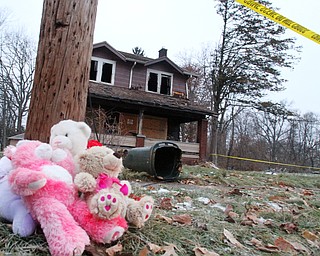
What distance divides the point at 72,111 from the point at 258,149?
28.9 meters

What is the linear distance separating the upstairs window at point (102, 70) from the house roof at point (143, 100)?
52 centimetres

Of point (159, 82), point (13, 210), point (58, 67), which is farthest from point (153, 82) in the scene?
point (13, 210)

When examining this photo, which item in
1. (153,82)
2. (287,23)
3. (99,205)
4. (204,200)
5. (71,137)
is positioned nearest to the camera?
(99,205)

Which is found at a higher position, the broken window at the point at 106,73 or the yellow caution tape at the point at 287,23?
the broken window at the point at 106,73

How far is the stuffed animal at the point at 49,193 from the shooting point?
1307mm

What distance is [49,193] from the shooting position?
4.78ft

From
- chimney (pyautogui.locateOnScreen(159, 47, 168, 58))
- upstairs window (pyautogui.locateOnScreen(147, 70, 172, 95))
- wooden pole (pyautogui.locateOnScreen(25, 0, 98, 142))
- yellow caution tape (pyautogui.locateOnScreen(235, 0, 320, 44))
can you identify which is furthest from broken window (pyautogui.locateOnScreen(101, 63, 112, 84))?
wooden pole (pyautogui.locateOnScreen(25, 0, 98, 142))

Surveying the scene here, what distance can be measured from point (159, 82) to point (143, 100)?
307 centimetres

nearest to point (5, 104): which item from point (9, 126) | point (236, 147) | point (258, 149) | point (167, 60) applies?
point (9, 126)

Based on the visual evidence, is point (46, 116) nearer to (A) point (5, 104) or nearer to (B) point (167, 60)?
(B) point (167, 60)

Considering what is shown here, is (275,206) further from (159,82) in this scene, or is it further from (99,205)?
(159,82)

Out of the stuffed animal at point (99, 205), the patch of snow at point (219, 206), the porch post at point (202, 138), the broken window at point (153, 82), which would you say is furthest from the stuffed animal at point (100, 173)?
the broken window at point (153, 82)

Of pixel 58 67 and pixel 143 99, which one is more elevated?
pixel 143 99

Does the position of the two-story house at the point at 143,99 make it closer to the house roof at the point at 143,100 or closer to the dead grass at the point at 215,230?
the house roof at the point at 143,100
